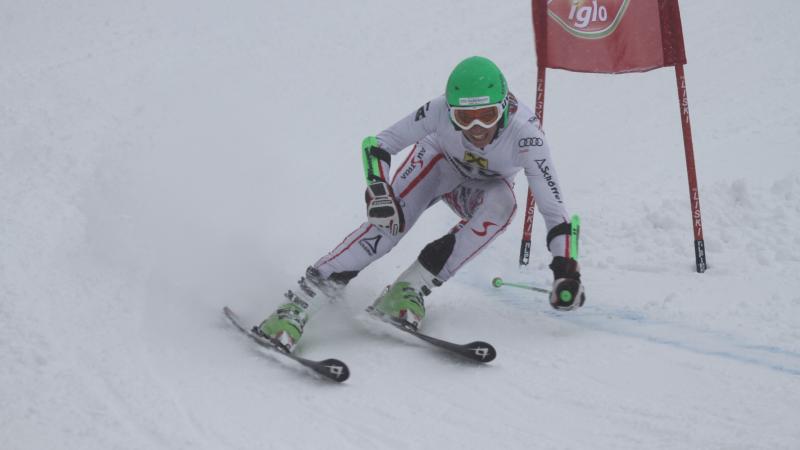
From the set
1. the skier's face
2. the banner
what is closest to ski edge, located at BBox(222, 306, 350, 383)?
the skier's face

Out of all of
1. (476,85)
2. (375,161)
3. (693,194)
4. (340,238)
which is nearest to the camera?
(476,85)

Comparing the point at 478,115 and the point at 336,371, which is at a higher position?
the point at 478,115

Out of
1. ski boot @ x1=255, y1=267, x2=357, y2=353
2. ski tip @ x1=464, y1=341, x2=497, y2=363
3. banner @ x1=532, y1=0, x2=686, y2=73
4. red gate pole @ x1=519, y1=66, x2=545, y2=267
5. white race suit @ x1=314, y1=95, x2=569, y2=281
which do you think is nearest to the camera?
ski tip @ x1=464, y1=341, x2=497, y2=363

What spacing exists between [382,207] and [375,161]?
416 millimetres

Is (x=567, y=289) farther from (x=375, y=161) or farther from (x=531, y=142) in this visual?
(x=375, y=161)

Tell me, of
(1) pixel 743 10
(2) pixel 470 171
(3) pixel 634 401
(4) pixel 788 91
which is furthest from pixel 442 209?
(1) pixel 743 10

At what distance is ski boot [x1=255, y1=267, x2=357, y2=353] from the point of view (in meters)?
4.18

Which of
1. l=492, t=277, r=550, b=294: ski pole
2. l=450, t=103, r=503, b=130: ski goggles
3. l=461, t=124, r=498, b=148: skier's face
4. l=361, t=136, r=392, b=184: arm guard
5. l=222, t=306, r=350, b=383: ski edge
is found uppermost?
l=450, t=103, r=503, b=130: ski goggles

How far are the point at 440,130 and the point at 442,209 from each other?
2390 millimetres

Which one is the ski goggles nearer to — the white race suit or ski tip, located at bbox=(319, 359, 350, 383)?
the white race suit

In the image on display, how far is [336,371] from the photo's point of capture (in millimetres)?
3807

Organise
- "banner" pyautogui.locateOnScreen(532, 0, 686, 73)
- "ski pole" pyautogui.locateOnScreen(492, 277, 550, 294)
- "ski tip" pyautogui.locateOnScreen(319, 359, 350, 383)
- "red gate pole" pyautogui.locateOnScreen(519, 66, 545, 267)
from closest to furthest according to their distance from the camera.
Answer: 1. "ski tip" pyautogui.locateOnScreen(319, 359, 350, 383)
2. "ski pole" pyautogui.locateOnScreen(492, 277, 550, 294)
3. "banner" pyautogui.locateOnScreen(532, 0, 686, 73)
4. "red gate pole" pyautogui.locateOnScreen(519, 66, 545, 267)

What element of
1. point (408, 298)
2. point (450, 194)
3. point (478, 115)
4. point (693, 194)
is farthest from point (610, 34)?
point (408, 298)

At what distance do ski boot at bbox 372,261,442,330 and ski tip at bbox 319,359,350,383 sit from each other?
69 centimetres
